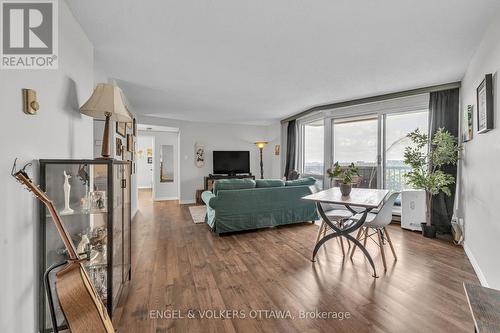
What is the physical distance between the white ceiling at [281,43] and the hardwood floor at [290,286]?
2415mm

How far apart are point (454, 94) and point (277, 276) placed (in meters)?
4.06

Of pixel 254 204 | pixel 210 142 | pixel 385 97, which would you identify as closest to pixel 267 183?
pixel 254 204

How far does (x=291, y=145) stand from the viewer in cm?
685

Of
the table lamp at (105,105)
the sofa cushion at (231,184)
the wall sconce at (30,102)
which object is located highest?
the table lamp at (105,105)

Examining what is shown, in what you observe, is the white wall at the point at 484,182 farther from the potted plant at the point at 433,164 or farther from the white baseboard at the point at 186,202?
the white baseboard at the point at 186,202

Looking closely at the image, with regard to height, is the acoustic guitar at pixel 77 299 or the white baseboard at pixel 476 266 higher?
the acoustic guitar at pixel 77 299

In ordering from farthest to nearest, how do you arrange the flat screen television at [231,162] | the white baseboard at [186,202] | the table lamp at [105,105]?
the flat screen television at [231,162], the white baseboard at [186,202], the table lamp at [105,105]

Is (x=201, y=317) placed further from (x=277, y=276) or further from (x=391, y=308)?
(x=391, y=308)

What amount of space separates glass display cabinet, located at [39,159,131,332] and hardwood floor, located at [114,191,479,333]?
41 centimetres

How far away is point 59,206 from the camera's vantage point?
1.65 metres

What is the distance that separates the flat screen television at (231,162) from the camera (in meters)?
7.32

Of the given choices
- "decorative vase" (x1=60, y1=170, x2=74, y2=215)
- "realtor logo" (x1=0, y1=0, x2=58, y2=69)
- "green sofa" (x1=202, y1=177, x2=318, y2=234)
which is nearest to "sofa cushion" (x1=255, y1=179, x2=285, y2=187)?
"green sofa" (x1=202, y1=177, x2=318, y2=234)

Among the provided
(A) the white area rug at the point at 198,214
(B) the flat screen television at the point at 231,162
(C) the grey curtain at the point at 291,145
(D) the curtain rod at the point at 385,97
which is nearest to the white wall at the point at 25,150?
(A) the white area rug at the point at 198,214

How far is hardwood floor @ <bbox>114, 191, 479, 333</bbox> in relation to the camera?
1714 millimetres
